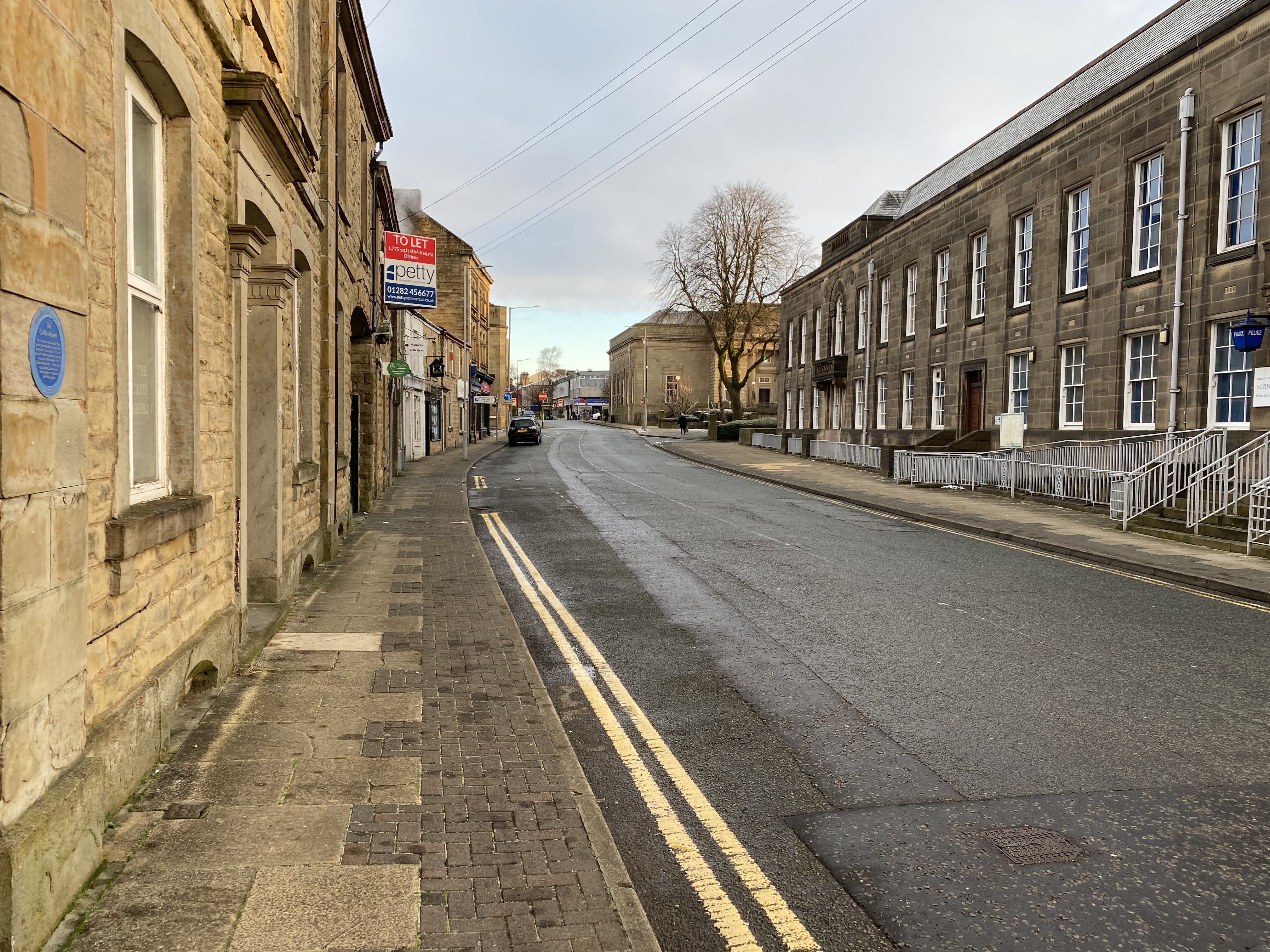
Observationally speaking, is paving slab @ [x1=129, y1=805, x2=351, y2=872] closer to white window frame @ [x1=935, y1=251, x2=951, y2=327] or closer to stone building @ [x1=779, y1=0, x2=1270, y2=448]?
stone building @ [x1=779, y1=0, x2=1270, y2=448]

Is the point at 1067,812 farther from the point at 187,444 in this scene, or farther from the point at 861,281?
the point at 861,281

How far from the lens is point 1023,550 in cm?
1370

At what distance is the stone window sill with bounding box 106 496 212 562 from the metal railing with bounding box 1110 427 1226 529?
1537 centimetres

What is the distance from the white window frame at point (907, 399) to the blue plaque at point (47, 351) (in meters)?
31.2

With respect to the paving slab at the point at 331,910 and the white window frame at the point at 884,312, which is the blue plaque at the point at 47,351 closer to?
the paving slab at the point at 331,910

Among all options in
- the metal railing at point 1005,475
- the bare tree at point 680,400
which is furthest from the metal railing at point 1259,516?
the bare tree at point 680,400

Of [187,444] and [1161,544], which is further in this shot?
[1161,544]

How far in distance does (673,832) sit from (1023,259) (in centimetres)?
2479

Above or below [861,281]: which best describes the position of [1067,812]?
below

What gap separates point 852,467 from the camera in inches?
1278

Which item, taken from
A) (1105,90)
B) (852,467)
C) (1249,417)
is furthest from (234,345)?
(852,467)

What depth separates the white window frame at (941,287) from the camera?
29781mm

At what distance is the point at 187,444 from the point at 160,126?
1.85 metres

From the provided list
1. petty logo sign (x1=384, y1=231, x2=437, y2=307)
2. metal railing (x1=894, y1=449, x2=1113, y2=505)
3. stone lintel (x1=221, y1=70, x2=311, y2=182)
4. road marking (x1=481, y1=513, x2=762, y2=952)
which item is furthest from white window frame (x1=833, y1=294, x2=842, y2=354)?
road marking (x1=481, y1=513, x2=762, y2=952)
